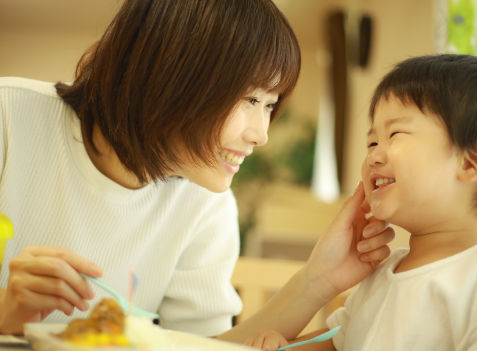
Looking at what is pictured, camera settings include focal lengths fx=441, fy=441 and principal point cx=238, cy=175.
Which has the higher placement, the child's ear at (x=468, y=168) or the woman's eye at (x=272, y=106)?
the woman's eye at (x=272, y=106)

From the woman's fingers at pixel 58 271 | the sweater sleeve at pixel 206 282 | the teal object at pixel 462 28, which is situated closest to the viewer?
the woman's fingers at pixel 58 271

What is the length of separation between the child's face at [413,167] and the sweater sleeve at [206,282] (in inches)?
23.2

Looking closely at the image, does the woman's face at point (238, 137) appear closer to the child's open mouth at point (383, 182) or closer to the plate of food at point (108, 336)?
the child's open mouth at point (383, 182)

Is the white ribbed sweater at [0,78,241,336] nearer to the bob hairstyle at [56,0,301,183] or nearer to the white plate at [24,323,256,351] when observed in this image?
the bob hairstyle at [56,0,301,183]

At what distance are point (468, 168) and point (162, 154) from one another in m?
0.70

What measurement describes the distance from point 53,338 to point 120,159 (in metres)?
0.68

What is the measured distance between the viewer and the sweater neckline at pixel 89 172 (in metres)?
1.20

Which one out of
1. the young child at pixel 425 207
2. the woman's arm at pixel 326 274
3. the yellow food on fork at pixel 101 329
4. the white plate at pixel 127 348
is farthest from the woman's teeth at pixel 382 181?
the yellow food on fork at pixel 101 329

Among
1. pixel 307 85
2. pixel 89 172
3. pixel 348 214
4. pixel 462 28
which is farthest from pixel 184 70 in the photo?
pixel 307 85

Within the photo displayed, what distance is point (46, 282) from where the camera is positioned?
70 centimetres

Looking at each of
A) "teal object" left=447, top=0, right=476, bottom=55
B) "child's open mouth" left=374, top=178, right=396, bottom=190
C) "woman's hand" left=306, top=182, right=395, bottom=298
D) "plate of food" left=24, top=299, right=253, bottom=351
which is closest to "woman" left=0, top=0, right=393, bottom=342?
"woman's hand" left=306, top=182, right=395, bottom=298

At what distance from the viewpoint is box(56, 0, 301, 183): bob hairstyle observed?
1.01 m

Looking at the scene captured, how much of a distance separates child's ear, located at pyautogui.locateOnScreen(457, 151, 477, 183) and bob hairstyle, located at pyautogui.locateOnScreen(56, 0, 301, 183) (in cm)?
45

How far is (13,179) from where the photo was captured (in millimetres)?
1143
